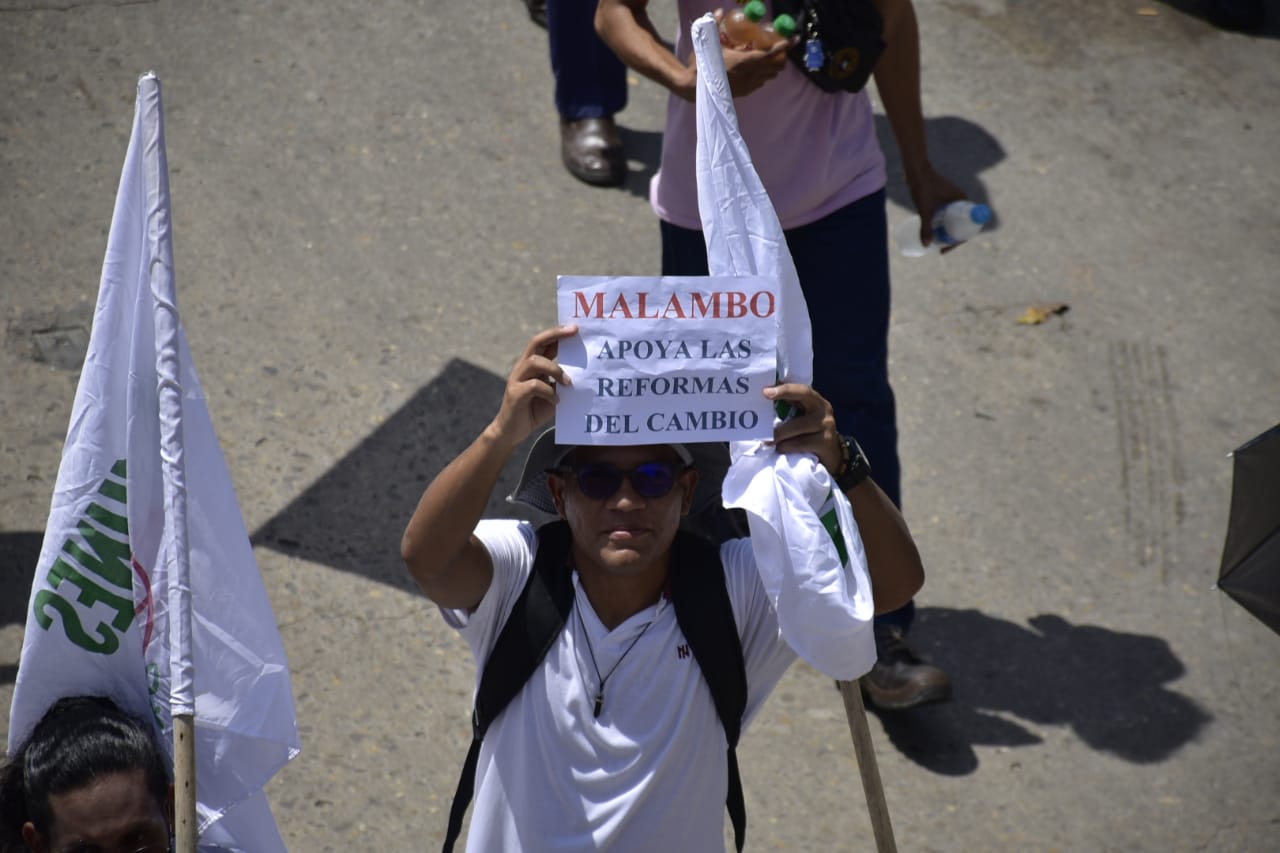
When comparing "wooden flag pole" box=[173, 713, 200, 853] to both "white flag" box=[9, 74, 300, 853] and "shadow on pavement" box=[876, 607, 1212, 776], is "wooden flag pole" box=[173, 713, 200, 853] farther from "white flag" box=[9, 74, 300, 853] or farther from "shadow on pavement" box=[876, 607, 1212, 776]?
"shadow on pavement" box=[876, 607, 1212, 776]

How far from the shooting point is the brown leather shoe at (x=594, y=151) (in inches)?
256

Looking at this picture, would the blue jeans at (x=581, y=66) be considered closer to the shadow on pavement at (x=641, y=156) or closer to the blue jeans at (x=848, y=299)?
the shadow on pavement at (x=641, y=156)

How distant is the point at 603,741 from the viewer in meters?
2.71

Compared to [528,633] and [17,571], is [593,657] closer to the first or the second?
[528,633]

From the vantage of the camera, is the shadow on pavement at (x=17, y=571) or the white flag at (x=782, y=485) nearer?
the white flag at (x=782, y=485)

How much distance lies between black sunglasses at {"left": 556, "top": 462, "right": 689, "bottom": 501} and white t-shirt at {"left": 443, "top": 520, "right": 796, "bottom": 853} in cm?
22

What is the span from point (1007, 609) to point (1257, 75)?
3.87m

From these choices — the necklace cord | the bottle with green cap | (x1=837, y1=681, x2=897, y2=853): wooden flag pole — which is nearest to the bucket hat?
the necklace cord

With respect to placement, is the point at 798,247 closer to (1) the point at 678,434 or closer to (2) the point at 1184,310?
(1) the point at 678,434

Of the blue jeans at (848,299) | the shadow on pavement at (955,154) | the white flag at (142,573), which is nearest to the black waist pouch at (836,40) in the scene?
the blue jeans at (848,299)

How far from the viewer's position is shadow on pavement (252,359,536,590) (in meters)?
4.92

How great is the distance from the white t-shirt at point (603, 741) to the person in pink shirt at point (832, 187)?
1.58 metres

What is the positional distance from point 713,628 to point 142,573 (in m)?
1.00

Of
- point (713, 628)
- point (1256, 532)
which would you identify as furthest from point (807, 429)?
point (1256, 532)
